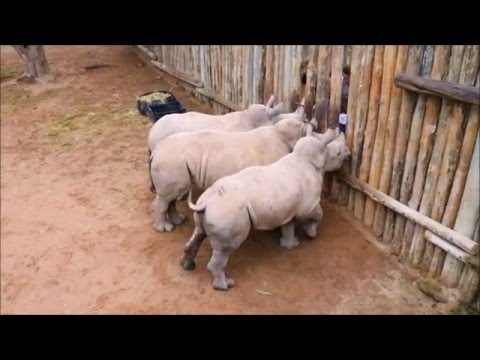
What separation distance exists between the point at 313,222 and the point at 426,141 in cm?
154

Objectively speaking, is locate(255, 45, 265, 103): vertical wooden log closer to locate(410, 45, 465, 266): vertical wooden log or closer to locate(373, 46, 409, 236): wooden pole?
locate(373, 46, 409, 236): wooden pole

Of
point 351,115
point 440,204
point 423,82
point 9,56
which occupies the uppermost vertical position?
point 9,56

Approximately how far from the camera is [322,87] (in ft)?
18.6

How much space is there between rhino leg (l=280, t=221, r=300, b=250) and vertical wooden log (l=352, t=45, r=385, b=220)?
3.13 ft

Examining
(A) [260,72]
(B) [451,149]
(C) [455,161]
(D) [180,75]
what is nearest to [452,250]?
(C) [455,161]

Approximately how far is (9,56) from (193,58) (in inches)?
230

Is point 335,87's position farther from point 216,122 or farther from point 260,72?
point 260,72

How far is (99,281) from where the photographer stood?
4246 mm

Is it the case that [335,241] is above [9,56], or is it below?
below

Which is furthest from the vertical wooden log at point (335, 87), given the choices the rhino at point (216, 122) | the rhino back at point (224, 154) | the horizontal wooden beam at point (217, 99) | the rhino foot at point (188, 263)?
the rhino foot at point (188, 263)

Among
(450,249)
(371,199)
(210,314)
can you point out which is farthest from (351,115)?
(210,314)

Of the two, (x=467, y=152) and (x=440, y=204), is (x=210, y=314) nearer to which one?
(x=440, y=204)

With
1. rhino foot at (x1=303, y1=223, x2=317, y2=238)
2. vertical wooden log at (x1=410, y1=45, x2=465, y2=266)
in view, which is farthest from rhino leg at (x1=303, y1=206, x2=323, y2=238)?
vertical wooden log at (x1=410, y1=45, x2=465, y2=266)

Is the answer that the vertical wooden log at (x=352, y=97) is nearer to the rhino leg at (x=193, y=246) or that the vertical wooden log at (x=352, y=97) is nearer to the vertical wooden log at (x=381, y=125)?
the vertical wooden log at (x=381, y=125)
